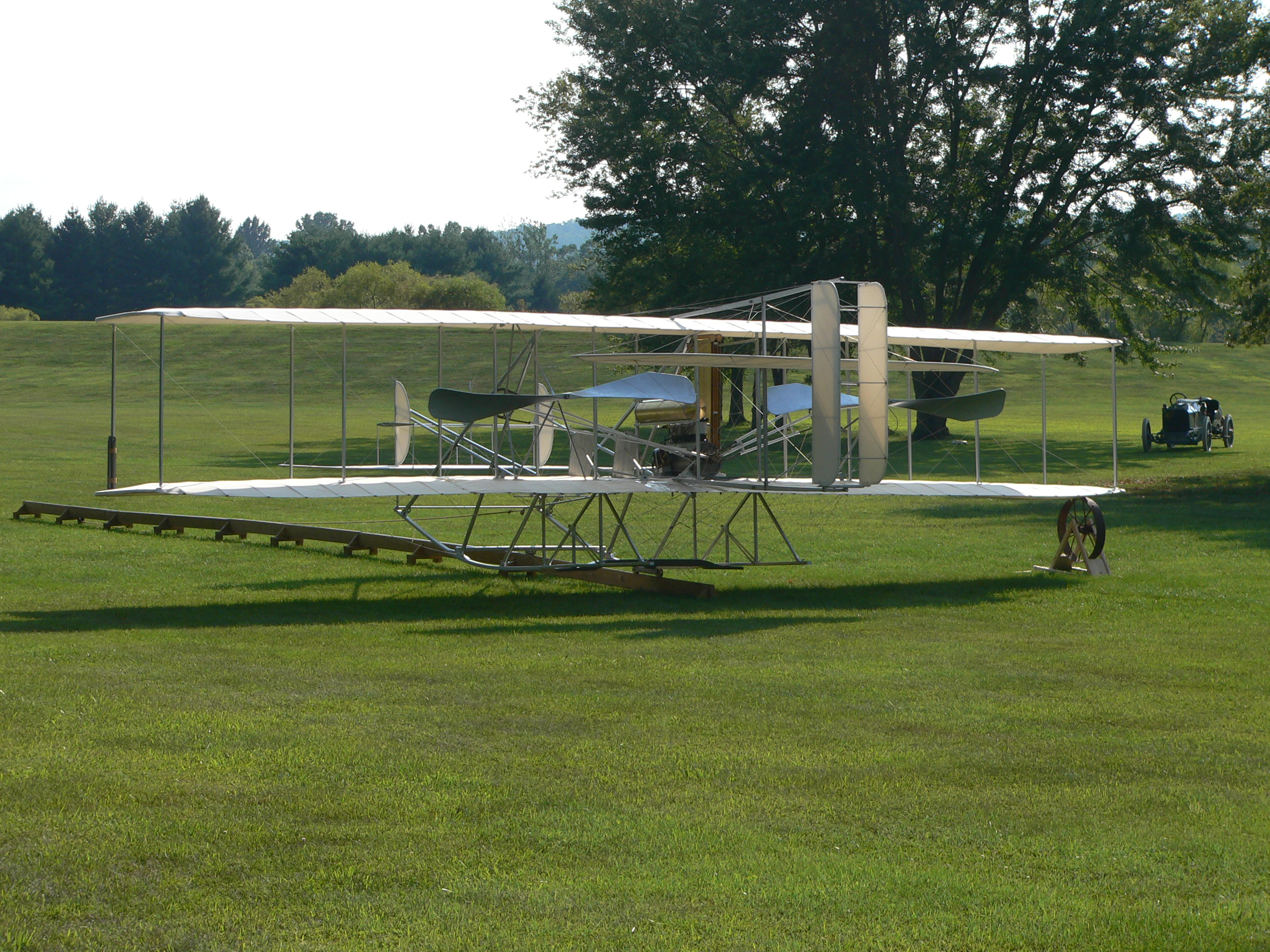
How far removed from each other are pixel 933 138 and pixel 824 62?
15.3 ft

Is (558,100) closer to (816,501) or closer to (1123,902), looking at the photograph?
(816,501)

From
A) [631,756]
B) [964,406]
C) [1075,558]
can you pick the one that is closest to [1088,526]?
[1075,558]

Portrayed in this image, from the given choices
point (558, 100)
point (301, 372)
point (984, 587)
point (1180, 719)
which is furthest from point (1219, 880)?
point (301, 372)

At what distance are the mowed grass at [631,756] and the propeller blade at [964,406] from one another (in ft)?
6.54

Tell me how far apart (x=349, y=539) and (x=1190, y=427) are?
27418mm

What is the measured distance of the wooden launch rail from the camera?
14.2m

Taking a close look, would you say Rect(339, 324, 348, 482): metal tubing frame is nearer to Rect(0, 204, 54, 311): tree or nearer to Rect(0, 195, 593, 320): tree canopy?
Rect(0, 195, 593, 320): tree canopy

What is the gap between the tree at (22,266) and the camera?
354ft

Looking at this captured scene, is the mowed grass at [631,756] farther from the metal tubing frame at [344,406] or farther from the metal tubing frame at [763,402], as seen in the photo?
the metal tubing frame at [763,402]

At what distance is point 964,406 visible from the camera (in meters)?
14.2

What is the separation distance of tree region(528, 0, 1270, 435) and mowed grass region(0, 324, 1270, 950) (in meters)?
24.3

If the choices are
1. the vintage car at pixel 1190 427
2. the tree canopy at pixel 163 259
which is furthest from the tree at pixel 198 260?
the vintage car at pixel 1190 427

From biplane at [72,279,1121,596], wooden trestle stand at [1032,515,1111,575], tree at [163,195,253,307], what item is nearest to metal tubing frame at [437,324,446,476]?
biplane at [72,279,1121,596]

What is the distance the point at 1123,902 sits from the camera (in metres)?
5.05
